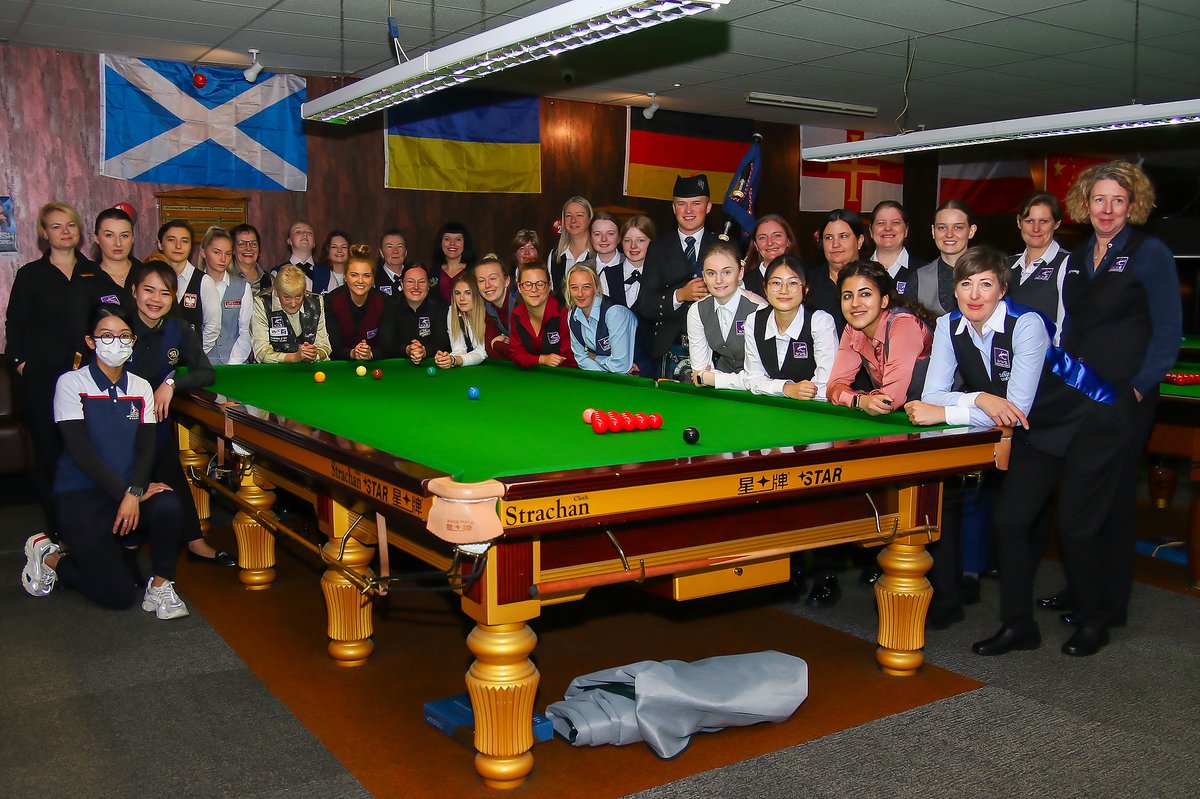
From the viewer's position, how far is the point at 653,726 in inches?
110

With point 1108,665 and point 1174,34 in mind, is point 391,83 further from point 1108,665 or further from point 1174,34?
point 1174,34

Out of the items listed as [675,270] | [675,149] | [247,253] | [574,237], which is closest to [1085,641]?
[675,270]

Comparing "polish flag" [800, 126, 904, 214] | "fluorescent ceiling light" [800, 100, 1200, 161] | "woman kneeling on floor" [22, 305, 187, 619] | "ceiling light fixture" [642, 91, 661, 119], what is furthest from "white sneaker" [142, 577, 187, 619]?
"polish flag" [800, 126, 904, 214]

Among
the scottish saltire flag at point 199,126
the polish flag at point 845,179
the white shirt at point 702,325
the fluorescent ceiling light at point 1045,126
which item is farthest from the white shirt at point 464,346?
the polish flag at point 845,179

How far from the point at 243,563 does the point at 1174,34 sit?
20.3 ft

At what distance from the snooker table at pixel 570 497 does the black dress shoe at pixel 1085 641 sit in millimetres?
650

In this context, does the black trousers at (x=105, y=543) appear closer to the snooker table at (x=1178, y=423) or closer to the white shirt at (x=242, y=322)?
the white shirt at (x=242, y=322)

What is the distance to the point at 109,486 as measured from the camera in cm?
413

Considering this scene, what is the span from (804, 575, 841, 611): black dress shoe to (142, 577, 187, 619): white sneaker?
2.55 meters

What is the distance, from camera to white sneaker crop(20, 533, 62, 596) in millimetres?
4309

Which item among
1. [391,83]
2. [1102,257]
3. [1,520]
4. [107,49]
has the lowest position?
[1,520]

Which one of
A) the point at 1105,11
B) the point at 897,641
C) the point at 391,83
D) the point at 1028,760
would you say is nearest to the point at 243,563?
the point at 391,83

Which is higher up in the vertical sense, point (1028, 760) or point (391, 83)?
point (391, 83)

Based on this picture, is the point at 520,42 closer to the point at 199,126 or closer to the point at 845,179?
the point at 199,126
